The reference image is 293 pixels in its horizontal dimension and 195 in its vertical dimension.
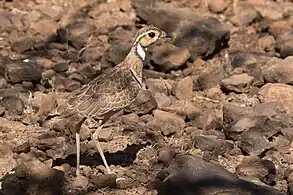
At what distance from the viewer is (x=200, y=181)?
5516mm

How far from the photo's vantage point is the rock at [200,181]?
5.41 metres

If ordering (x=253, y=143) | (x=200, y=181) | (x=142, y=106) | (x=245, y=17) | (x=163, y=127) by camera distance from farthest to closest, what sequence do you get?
(x=245, y=17)
(x=142, y=106)
(x=163, y=127)
(x=253, y=143)
(x=200, y=181)

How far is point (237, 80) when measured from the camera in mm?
7734

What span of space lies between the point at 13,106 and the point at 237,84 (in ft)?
7.19

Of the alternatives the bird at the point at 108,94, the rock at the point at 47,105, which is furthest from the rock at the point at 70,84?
the bird at the point at 108,94

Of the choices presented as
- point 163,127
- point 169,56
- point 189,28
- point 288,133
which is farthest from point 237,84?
point 189,28

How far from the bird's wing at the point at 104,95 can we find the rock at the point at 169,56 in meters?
2.02

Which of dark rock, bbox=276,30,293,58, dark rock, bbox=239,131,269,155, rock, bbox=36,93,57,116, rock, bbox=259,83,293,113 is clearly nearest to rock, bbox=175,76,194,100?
rock, bbox=259,83,293,113

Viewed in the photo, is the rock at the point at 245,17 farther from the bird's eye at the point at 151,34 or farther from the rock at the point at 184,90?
the bird's eye at the point at 151,34

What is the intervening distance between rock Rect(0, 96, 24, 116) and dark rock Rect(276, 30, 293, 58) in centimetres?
303

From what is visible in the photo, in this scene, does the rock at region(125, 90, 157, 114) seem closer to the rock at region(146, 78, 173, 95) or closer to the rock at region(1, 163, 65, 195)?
the rock at region(146, 78, 173, 95)

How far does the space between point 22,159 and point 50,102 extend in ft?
3.29

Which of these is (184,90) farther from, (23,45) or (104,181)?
(104,181)

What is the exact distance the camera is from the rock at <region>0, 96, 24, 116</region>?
22.9 ft
